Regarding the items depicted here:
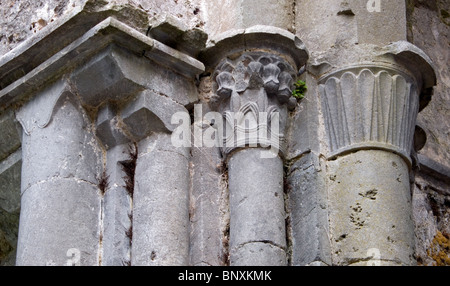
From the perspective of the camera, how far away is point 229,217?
6.14m

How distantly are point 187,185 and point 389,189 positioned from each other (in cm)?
101

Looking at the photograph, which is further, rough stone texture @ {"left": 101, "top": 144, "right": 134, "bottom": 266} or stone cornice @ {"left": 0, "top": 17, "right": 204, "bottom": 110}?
stone cornice @ {"left": 0, "top": 17, "right": 204, "bottom": 110}

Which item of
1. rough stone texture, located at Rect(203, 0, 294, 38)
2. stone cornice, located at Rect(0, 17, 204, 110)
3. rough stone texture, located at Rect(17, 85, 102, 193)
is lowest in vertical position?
rough stone texture, located at Rect(17, 85, 102, 193)

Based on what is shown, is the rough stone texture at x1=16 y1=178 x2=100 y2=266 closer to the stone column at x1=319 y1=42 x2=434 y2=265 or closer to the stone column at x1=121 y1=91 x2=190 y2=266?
the stone column at x1=121 y1=91 x2=190 y2=266

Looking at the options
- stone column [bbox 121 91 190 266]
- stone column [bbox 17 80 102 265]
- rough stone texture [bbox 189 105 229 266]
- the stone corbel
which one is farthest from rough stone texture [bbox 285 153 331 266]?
stone column [bbox 17 80 102 265]

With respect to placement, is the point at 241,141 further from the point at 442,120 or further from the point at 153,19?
the point at 442,120

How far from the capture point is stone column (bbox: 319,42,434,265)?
19.5 ft

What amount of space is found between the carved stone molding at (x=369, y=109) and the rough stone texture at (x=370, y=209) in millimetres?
78

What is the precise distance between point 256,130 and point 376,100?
656mm

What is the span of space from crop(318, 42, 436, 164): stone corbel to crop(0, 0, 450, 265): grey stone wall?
0.02m

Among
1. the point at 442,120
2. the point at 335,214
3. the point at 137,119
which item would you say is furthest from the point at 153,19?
the point at 442,120

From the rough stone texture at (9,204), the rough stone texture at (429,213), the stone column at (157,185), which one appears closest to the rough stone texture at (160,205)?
the stone column at (157,185)

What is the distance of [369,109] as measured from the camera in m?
6.27

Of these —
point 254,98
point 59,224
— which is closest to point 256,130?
point 254,98
